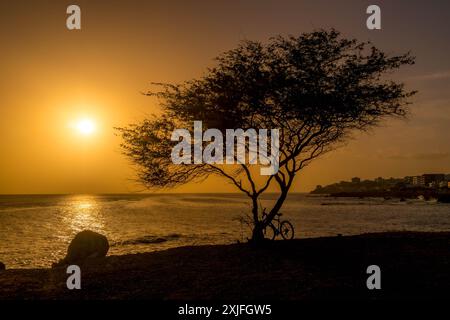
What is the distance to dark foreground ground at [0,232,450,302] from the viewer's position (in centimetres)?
1385

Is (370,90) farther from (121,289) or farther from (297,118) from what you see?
(121,289)

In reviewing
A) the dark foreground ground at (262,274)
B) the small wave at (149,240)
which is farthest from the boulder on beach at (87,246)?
the small wave at (149,240)
